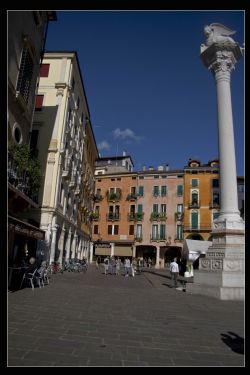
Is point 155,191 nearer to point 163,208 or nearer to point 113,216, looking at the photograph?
point 163,208

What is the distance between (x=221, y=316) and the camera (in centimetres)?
868

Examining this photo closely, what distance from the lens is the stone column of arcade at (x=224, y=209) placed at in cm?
1280

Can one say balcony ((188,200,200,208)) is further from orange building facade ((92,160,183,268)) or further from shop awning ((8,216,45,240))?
shop awning ((8,216,45,240))

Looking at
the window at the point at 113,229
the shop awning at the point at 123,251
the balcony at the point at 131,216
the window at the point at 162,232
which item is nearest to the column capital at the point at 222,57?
the window at the point at 162,232

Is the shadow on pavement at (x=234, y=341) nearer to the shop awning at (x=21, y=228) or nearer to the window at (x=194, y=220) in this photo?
the shop awning at (x=21, y=228)

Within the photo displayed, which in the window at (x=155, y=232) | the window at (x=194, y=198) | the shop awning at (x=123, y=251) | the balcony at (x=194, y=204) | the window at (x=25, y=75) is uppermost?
the window at (x=25, y=75)

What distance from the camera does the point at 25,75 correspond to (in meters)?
16.8

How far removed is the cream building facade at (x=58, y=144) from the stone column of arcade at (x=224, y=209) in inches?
484

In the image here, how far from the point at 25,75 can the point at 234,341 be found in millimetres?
15639

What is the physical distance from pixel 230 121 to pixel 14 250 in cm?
1322

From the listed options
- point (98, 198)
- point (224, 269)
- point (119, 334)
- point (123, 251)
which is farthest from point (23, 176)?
point (98, 198)

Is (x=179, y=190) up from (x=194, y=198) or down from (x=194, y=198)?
up
